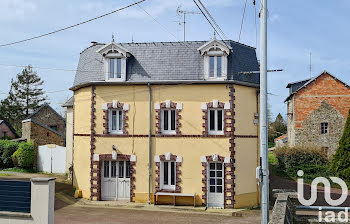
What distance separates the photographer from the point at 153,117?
1853cm

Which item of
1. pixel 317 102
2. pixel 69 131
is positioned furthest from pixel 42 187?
pixel 317 102

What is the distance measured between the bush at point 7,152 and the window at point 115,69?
48.0ft

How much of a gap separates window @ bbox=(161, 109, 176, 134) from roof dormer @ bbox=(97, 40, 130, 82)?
112 inches

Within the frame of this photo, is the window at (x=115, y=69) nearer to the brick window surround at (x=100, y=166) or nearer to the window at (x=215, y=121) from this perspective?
the brick window surround at (x=100, y=166)

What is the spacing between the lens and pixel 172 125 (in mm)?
18625

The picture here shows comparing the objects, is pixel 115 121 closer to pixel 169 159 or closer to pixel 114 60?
pixel 114 60

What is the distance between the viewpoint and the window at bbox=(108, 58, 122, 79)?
746 inches

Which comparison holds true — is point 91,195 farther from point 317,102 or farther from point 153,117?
point 317,102

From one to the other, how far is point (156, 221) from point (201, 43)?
366 inches

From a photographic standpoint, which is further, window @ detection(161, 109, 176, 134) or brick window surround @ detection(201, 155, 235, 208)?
window @ detection(161, 109, 176, 134)

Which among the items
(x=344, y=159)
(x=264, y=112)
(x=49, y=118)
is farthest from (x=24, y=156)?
(x=344, y=159)

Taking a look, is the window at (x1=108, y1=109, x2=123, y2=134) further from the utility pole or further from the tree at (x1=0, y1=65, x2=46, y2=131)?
the tree at (x1=0, y1=65, x2=46, y2=131)

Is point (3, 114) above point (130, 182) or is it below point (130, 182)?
above

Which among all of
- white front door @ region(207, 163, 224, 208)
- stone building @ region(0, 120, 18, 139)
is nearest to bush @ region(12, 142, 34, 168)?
stone building @ region(0, 120, 18, 139)
